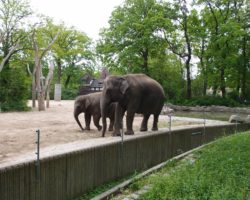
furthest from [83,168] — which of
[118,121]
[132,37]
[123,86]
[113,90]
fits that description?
[132,37]

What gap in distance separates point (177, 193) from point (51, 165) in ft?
6.15

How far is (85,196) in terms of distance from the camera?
6273 millimetres

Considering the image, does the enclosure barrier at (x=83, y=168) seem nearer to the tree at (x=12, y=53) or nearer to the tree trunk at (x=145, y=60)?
the tree at (x=12, y=53)

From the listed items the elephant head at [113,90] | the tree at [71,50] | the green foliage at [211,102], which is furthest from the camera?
the tree at [71,50]

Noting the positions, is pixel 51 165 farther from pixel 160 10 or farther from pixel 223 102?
pixel 160 10

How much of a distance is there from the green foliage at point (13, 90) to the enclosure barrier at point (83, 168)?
1505 centimetres

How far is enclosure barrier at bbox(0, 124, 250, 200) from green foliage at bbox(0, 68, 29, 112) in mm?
15053

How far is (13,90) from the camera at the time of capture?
2423cm

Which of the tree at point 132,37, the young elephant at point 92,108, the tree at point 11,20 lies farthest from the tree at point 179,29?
the young elephant at point 92,108

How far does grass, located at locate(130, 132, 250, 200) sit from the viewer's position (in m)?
5.64

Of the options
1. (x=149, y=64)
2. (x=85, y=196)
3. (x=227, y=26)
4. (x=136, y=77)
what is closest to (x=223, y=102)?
(x=227, y=26)

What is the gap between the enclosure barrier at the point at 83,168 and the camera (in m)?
4.92

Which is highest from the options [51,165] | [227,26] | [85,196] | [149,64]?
[227,26]

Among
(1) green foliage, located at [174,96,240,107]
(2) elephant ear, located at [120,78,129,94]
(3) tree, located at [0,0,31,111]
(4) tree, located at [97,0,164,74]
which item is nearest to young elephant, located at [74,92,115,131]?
(2) elephant ear, located at [120,78,129,94]
